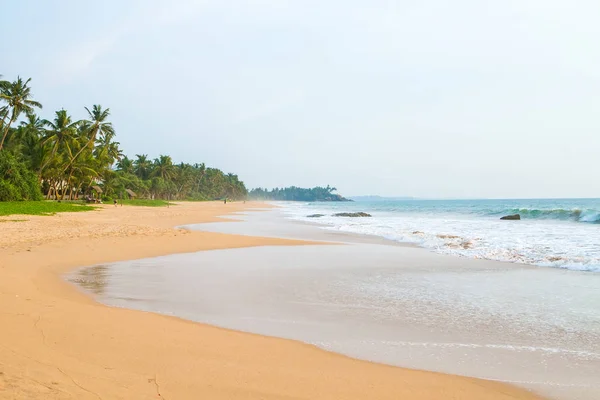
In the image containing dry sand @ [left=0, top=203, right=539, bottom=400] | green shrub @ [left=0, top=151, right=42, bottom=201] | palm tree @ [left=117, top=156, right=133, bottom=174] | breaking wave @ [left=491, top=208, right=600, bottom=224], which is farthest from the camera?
palm tree @ [left=117, top=156, right=133, bottom=174]

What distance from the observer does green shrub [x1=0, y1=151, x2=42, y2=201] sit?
120 feet

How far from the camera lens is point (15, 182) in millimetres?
38719

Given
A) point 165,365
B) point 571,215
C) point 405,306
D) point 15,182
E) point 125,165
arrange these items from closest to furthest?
point 165,365
point 405,306
point 15,182
point 571,215
point 125,165

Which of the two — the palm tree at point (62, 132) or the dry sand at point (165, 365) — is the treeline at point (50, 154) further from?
the dry sand at point (165, 365)

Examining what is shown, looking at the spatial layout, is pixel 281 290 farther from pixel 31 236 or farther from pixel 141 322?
pixel 31 236

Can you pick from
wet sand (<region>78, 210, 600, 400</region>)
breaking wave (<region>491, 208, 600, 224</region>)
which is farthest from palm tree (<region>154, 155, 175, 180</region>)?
wet sand (<region>78, 210, 600, 400</region>)

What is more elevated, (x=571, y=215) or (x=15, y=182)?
(x=15, y=182)

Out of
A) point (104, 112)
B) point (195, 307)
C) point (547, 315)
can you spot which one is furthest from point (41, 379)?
point (104, 112)

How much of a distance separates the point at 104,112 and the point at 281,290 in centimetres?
5011

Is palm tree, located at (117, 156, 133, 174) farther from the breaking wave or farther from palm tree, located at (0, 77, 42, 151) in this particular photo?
the breaking wave

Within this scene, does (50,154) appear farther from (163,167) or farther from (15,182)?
(163,167)

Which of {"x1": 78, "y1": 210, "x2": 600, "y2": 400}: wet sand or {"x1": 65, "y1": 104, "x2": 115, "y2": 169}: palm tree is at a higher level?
{"x1": 65, "y1": 104, "x2": 115, "y2": 169}: palm tree

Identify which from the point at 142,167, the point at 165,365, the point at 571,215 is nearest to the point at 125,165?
the point at 142,167

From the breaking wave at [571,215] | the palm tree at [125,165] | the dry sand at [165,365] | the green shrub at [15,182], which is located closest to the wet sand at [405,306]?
the dry sand at [165,365]
